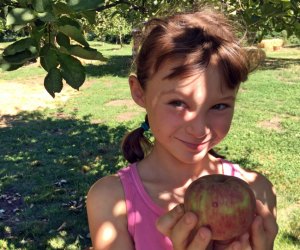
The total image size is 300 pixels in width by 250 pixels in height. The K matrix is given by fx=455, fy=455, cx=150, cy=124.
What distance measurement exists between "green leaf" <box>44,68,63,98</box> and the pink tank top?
15.0 inches

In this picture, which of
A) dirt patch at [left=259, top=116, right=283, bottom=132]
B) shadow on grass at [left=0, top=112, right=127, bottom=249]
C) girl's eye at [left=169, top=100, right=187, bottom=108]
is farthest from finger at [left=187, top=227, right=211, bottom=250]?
dirt patch at [left=259, top=116, right=283, bottom=132]

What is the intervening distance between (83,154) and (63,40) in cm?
492

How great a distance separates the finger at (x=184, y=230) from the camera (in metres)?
1.21

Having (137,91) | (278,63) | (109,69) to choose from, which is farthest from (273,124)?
(109,69)

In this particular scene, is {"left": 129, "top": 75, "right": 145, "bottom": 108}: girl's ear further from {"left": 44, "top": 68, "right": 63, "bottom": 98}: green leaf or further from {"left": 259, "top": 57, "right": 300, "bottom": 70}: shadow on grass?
{"left": 259, "top": 57, "right": 300, "bottom": 70}: shadow on grass

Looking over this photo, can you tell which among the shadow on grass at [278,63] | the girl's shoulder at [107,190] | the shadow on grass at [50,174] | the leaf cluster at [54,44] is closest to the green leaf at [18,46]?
the leaf cluster at [54,44]

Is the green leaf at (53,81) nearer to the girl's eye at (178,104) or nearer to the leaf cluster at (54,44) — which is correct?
the leaf cluster at (54,44)

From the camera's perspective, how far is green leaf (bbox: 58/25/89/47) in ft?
5.11

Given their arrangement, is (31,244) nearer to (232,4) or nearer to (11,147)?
(232,4)

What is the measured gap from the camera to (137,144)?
72.9 inches

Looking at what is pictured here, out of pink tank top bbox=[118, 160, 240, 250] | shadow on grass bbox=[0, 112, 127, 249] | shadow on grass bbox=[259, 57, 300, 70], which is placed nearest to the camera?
pink tank top bbox=[118, 160, 240, 250]

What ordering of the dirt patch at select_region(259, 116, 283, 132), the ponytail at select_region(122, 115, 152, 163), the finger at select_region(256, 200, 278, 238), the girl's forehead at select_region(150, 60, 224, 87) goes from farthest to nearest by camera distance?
the dirt patch at select_region(259, 116, 283, 132) < the ponytail at select_region(122, 115, 152, 163) < the girl's forehead at select_region(150, 60, 224, 87) < the finger at select_region(256, 200, 278, 238)

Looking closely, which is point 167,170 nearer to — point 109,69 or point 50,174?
point 50,174

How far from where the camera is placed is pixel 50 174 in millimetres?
5609
